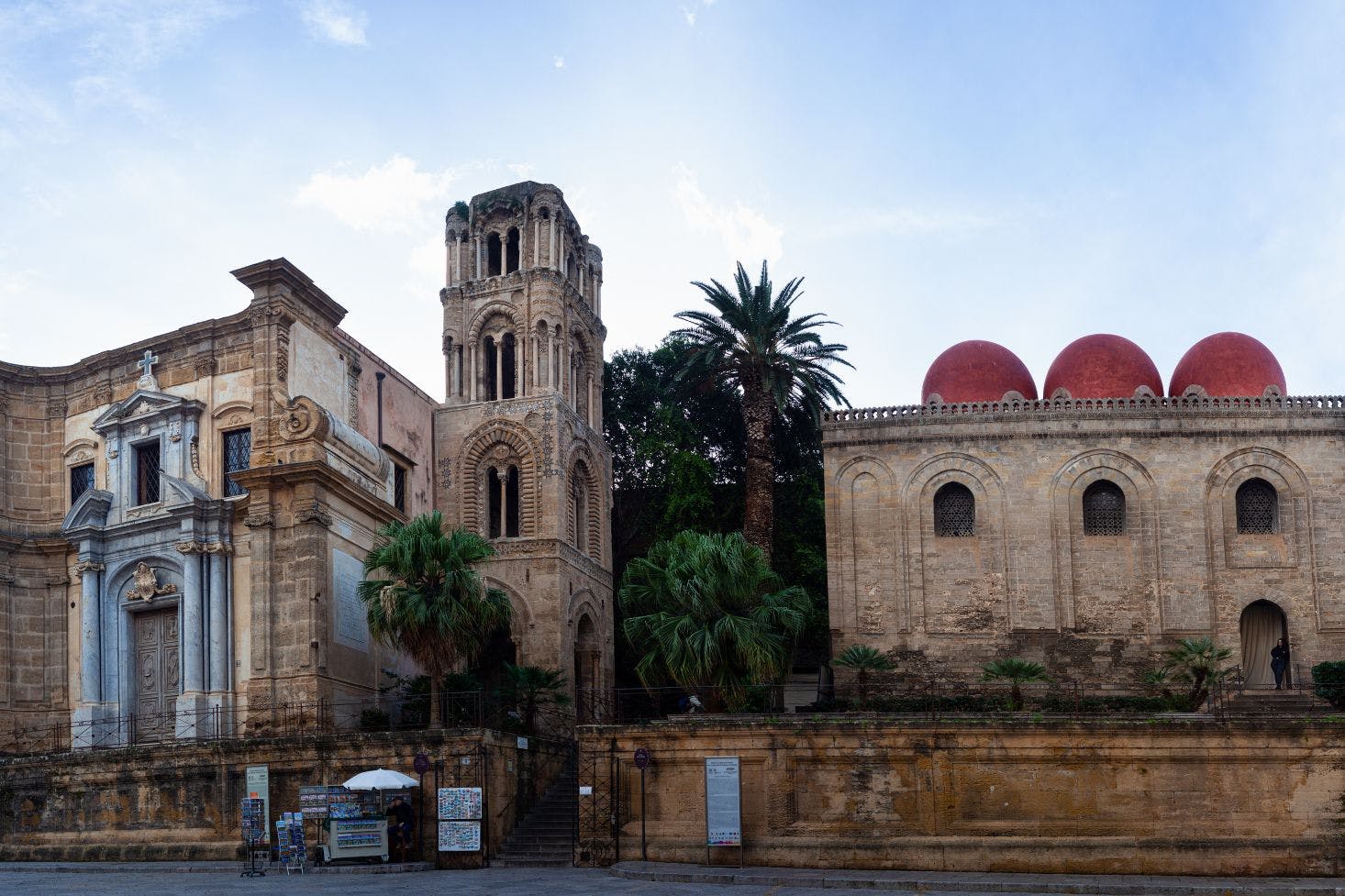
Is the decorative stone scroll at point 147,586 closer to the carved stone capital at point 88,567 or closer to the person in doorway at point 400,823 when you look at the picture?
the carved stone capital at point 88,567

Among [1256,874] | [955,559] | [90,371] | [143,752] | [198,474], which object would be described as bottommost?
[1256,874]

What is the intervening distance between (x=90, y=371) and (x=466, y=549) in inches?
501

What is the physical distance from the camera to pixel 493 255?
43656 millimetres

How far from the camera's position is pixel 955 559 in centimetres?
3703

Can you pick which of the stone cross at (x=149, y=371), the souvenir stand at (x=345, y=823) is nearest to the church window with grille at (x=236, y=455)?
the stone cross at (x=149, y=371)

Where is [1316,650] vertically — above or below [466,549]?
below

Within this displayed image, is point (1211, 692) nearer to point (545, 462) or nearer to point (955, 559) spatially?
Result: point (955, 559)

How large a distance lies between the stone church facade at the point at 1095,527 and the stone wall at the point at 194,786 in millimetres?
11406

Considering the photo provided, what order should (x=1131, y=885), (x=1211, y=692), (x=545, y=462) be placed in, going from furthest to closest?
1. (x=545, y=462)
2. (x=1211, y=692)
3. (x=1131, y=885)

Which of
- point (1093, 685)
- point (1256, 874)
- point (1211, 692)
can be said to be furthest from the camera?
point (1093, 685)

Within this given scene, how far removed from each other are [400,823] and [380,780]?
1409mm

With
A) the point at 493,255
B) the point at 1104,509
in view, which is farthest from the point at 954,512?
the point at 493,255

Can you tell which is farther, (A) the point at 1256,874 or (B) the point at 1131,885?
(A) the point at 1256,874

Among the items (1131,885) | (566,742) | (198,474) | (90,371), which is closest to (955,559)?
(566,742)
